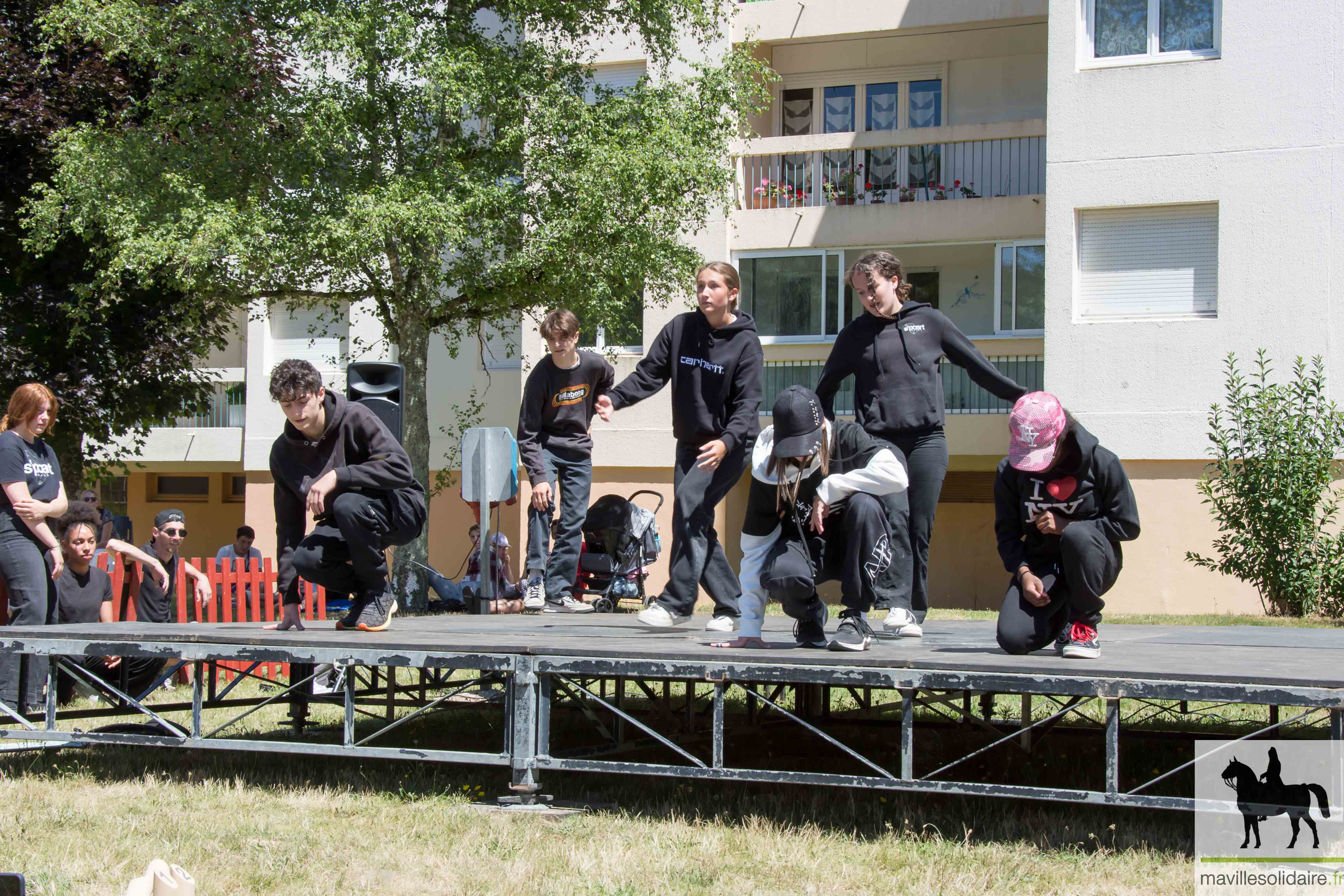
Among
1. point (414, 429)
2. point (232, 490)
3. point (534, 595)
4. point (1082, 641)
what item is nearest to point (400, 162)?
point (414, 429)

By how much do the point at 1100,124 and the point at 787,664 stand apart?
14859 mm

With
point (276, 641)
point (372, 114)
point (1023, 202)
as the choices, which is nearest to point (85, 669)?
point (276, 641)

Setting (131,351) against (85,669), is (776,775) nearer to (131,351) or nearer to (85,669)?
(85,669)

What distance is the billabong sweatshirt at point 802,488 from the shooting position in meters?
5.67

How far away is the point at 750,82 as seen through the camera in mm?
17656

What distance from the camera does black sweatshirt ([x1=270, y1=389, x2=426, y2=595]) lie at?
6621mm

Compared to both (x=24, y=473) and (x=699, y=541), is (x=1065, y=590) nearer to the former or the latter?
(x=699, y=541)

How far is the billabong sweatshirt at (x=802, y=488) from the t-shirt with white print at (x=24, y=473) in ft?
14.2

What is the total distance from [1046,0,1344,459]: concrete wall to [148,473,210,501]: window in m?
22.6

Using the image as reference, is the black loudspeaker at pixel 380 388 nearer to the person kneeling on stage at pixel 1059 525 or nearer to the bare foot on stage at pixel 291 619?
the bare foot on stage at pixel 291 619

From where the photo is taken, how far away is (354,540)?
6617 mm

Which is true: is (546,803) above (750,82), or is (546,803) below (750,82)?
below

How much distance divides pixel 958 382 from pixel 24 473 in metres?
15.6
